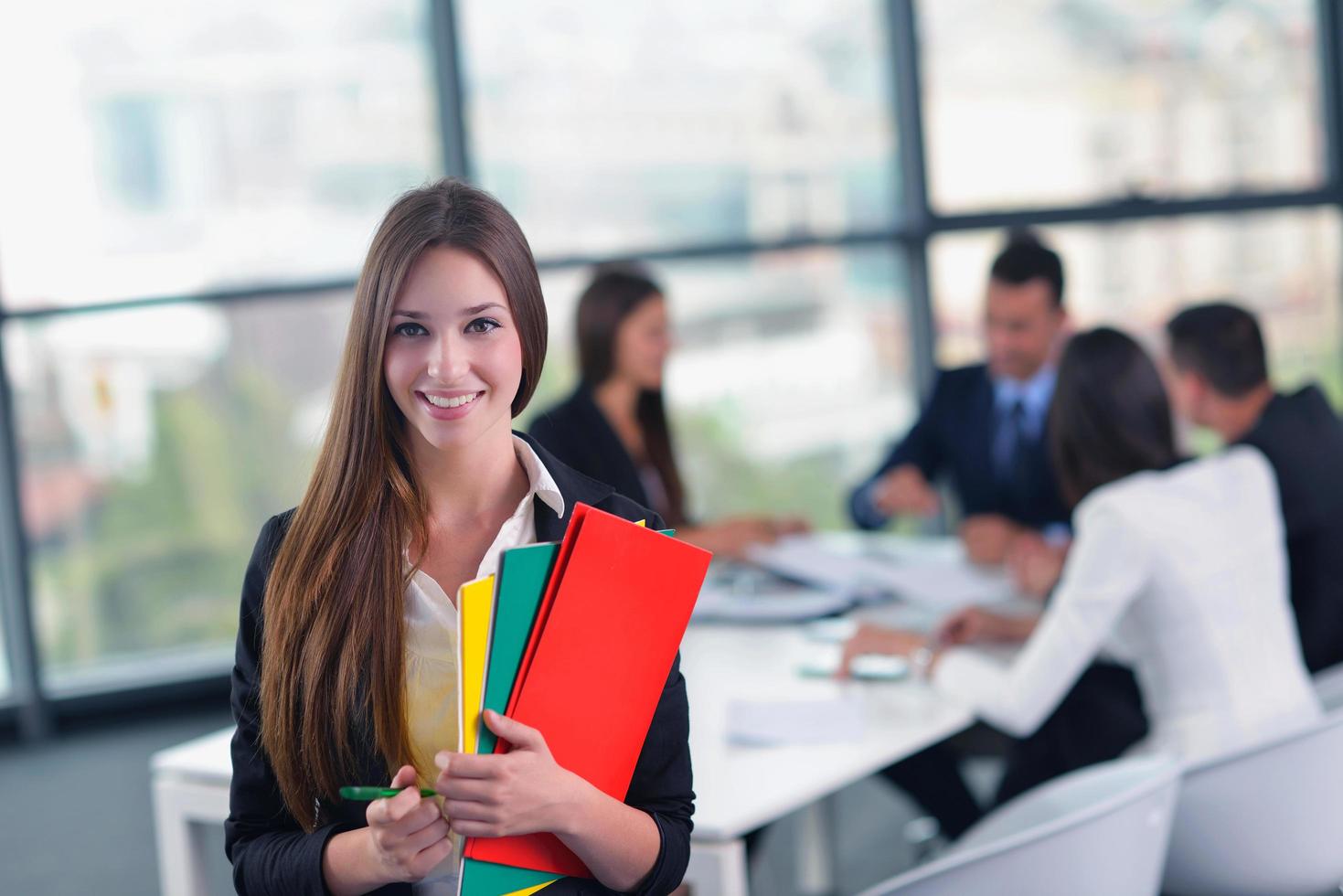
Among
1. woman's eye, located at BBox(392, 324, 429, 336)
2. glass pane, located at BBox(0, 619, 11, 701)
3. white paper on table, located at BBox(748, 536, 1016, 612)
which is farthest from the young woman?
glass pane, located at BBox(0, 619, 11, 701)

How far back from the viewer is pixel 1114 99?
4.95m

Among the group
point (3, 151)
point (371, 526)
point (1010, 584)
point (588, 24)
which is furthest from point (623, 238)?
point (371, 526)

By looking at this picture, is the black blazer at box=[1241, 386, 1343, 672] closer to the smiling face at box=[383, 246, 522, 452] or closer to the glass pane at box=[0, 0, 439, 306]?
the smiling face at box=[383, 246, 522, 452]

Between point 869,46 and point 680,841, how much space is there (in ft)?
13.3

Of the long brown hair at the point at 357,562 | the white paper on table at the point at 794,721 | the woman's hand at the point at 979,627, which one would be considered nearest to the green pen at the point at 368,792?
the long brown hair at the point at 357,562

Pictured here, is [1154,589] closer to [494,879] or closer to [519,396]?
[519,396]

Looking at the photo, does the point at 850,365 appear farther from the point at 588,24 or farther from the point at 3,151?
the point at 3,151

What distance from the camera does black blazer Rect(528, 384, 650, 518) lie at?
2803 millimetres

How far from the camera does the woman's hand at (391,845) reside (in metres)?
1.19

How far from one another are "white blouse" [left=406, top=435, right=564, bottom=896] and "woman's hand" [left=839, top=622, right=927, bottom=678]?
1.13 meters

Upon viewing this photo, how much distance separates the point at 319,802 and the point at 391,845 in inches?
7.0

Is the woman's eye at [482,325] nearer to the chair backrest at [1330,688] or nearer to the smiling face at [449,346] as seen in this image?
the smiling face at [449,346]

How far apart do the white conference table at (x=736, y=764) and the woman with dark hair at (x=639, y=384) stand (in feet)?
2.21

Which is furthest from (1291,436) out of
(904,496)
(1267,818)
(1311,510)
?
(904,496)
